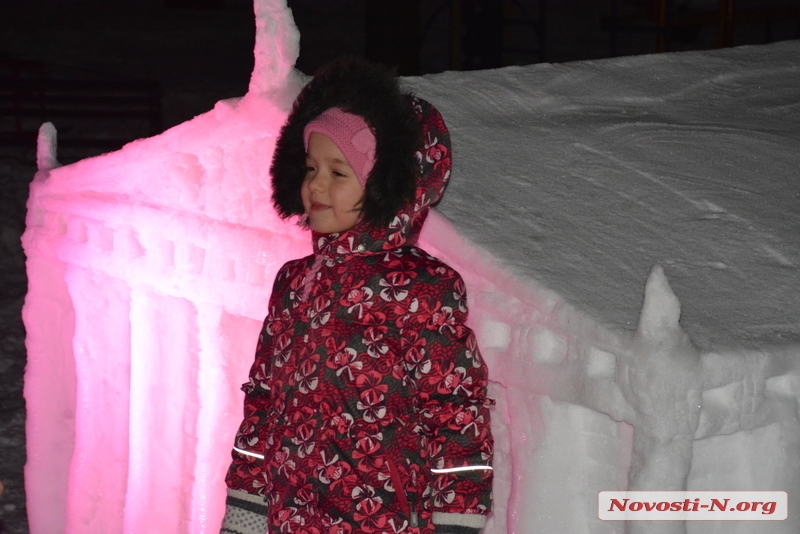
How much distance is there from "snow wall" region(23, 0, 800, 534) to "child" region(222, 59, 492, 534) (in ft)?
0.81

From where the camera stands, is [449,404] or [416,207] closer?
[449,404]

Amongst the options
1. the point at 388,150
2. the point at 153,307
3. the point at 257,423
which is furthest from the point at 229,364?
the point at 388,150

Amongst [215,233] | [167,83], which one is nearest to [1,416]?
[215,233]

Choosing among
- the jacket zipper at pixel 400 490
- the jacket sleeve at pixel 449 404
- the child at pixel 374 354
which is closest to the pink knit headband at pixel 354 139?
the child at pixel 374 354

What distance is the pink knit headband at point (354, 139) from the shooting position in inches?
76.3

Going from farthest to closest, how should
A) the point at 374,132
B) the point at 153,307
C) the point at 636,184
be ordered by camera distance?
1. the point at 153,307
2. the point at 636,184
3. the point at 374,132

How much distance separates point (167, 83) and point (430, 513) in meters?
10.5

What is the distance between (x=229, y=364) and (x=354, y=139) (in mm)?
1051

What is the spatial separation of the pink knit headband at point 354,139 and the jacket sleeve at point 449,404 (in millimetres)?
243

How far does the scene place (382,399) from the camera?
1.86 metres

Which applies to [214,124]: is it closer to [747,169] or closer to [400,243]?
[400,243]

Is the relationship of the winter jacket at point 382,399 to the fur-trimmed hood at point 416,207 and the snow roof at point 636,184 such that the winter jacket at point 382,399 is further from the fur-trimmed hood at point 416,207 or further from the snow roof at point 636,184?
the snow roof at point 636,184

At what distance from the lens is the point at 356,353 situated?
73.6 inches

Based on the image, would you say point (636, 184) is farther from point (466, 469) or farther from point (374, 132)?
point (466, 469)
